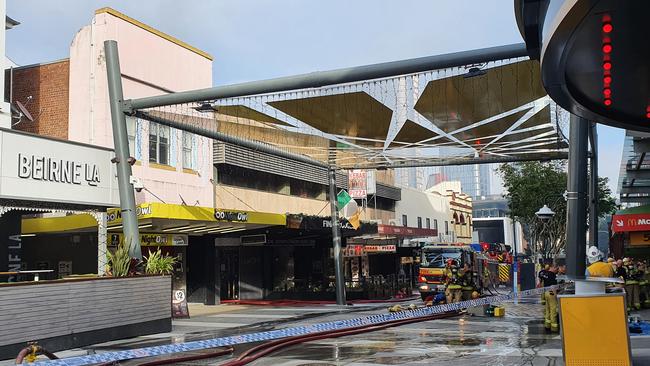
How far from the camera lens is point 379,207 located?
50.7 meters

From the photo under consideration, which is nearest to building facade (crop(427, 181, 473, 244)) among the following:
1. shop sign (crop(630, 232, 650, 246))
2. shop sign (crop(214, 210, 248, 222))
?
shop sign (crop(630, 232, 650, 246))

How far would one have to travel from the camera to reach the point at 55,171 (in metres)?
15.1

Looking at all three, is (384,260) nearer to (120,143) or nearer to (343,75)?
(120,143)

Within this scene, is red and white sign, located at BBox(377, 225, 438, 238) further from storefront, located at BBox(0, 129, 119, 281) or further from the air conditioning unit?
storefront, located at BBox(0, 129, 119, 281)

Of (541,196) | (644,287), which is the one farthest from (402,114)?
(541,196)

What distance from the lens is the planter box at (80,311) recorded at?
Result: 12.1m

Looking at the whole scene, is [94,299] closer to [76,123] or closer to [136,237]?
[136,237]

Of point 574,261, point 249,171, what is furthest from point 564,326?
point 249,171

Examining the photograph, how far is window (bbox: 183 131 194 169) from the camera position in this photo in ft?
84.6

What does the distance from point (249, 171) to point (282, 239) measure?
374 centimetres

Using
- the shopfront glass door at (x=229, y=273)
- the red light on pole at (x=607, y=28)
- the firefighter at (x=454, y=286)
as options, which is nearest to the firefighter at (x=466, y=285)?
the firefighter at (x=454, y=286)

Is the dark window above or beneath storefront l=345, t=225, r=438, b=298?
above

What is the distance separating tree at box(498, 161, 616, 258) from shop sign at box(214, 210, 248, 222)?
28.4 m

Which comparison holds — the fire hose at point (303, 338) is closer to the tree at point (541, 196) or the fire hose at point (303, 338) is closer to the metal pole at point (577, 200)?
the metal pole at point (577, 200)
